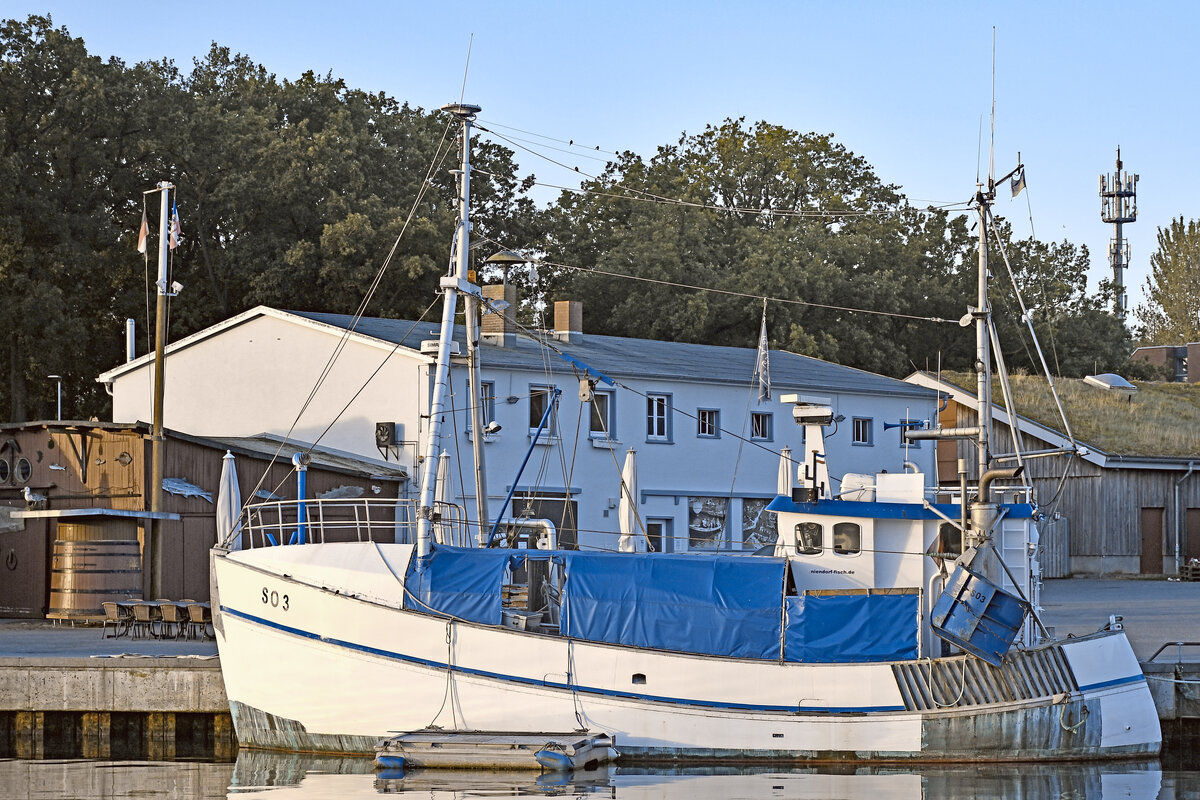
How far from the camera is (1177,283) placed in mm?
108125

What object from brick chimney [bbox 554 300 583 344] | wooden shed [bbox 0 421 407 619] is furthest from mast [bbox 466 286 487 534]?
brick chimney [bbox 554 300 583 344]

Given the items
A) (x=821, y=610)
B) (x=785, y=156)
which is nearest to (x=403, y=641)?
(x=821, y=610)

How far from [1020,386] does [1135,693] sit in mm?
31311

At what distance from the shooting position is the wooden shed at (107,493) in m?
32.7

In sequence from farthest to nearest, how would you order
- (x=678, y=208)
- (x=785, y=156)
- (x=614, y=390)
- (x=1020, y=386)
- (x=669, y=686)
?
(x=785, y=156), (x=678, y=208), (x=1020, y=386), (x=614, y=390), (x=669, y=686)

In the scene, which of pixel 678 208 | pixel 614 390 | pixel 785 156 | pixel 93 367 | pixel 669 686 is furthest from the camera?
pixel 785 156

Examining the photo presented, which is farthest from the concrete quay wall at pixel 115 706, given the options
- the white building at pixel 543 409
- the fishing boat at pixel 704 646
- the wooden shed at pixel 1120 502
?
the wooden shed at pixel 1120 502

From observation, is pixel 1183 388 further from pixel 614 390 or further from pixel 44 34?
pixel 44 34

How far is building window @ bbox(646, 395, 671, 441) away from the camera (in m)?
42.0

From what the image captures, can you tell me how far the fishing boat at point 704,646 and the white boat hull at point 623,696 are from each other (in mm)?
27

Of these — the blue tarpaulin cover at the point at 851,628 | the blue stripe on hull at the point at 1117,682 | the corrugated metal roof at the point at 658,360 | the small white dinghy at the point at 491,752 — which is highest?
the corrugated metal roof at the point at 658,360

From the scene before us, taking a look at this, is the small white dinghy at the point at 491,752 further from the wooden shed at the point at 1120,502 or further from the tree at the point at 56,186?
the tree at the point at 56,186

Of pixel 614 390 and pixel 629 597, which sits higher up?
pixel 614 390

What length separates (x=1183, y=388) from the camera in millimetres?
56344
